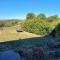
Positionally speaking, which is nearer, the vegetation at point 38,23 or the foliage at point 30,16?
the vegetation at point 38,23

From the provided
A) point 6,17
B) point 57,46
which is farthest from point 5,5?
point 57,46

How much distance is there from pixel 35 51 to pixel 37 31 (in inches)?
285

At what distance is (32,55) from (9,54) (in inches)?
28.4

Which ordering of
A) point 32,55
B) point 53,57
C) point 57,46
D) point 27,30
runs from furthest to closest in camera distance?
point 27,30, point 57,46, point 53,57, point 32,55

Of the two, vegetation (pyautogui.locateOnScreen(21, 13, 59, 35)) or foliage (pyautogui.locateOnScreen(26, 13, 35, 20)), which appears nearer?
vegetation (pyautogui.locateOnScreen(21, 13, 59, 35))

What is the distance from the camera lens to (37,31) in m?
10.1

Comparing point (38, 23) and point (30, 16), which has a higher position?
point (30, 16)

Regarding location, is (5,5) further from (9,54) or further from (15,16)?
(9,54)

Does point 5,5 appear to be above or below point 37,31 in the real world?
above

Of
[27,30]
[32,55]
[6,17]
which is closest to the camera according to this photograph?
[32,55]

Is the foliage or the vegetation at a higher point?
the foliage

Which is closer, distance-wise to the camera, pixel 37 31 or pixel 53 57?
pixel 53 57

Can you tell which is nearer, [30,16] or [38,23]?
[38,23]

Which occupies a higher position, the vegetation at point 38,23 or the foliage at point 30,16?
the foliage at point 30,16
